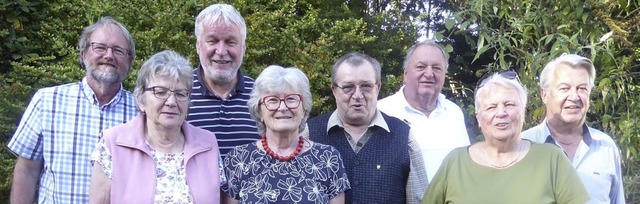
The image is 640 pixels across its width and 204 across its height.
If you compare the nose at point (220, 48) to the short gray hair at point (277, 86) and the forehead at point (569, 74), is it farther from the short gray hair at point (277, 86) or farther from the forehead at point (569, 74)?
the forehead at point (569, 74)

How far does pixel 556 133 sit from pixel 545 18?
1533 mm

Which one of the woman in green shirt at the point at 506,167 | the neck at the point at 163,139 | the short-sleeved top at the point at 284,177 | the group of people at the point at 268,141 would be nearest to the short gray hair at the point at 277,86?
the group of people at the point at 268,141

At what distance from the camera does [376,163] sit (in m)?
3.58

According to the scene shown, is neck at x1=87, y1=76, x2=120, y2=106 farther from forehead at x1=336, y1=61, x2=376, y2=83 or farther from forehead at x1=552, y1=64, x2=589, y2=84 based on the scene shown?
forehead at x1=552, y1=64, x2=589, y2=84

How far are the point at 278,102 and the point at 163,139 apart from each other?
538mm

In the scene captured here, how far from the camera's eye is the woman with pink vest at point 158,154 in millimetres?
3082

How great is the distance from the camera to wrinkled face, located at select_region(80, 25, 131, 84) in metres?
3.69

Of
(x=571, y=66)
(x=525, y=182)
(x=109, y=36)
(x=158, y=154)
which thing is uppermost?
(x=109, y=36)

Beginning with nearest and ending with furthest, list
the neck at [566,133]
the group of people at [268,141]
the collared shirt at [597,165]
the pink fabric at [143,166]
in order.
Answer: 1. the pink fabric at [143,166]
2. the group of people at [268,141]
3. the collared shirt at [597,165]
4. the neck at [566,133]

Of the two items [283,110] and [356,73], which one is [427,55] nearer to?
[356,73]

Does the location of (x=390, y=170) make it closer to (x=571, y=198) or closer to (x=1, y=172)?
(x=571, y=198)

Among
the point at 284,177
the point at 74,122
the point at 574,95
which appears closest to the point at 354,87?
the point at 284,177

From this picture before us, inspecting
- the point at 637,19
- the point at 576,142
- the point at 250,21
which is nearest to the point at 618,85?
the point at 637,19

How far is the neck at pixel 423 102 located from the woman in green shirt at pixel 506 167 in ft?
3.10
